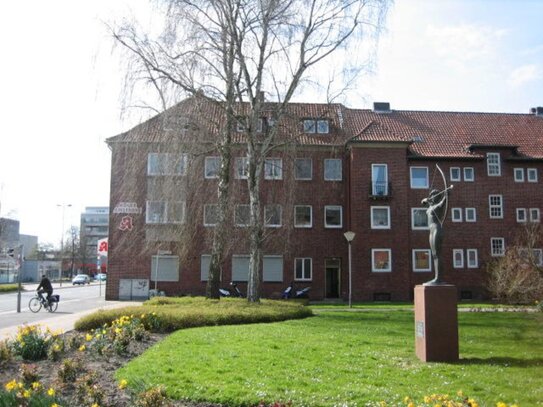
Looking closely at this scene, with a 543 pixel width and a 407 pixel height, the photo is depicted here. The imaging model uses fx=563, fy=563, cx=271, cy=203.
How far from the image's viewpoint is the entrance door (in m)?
38.7

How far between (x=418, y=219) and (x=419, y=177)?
2.93 m

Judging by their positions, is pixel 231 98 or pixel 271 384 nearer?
pixel 271 384

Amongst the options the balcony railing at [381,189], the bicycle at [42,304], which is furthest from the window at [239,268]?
the bicycle at [42,304]

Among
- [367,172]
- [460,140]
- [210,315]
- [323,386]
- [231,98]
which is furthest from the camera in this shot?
[460,140]

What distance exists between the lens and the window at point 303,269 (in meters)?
38.2

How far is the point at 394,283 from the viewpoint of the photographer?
36.8 metres

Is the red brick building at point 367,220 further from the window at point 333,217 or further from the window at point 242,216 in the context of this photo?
the window at point 242,216

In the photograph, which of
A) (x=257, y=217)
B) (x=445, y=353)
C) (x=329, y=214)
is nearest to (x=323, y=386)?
(x=445, y=353)

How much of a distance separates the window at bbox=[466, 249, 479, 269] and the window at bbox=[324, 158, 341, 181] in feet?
33.3

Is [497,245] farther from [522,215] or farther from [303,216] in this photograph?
[303,216]

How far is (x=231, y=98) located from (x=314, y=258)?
1764 cm

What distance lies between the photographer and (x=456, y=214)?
126 feet

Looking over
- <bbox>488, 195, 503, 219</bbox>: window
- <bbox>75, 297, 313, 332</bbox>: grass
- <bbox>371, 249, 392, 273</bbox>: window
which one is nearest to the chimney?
<bbox>488, 195, 503, 219</bbox>: window

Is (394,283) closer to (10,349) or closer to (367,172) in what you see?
(367,172)
